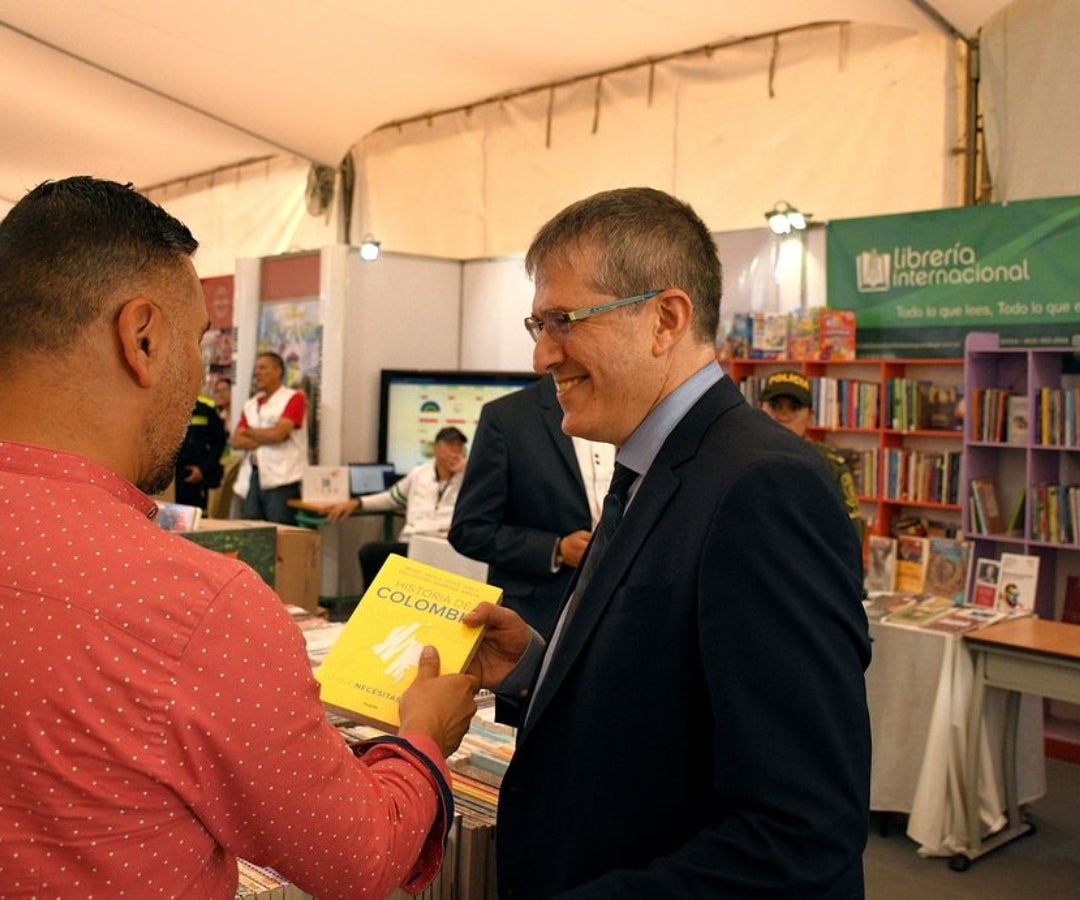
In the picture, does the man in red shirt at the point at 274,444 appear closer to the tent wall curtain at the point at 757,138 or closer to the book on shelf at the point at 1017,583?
the tent wall curtain at the point at 757,138

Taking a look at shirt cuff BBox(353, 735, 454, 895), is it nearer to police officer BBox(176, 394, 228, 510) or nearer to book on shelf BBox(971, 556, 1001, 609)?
book on shelf BBox(971, 556, 1001, 609)

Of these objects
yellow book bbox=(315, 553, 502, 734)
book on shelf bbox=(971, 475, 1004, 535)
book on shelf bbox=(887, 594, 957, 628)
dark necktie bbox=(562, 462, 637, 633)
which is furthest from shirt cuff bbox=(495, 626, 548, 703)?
book on shelf bbox=(971, 475, 1004, 535)

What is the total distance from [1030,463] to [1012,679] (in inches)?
89.5

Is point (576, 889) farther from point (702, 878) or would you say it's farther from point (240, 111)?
point (240, 111)

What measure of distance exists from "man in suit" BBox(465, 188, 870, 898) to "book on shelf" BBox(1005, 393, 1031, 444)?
203 inches

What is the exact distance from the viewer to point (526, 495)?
346 centimetres

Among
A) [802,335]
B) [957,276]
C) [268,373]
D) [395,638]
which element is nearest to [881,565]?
[957,276]

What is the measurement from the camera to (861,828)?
1.22m

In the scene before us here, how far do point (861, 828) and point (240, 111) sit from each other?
9.39 metres

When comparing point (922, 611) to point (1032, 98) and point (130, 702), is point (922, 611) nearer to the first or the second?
point (1032, 98)

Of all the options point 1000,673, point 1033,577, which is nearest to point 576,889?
point 1000,673

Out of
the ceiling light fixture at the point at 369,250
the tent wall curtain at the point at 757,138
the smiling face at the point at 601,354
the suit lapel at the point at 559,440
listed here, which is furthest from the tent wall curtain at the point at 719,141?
the smiling face at the point at 601,354

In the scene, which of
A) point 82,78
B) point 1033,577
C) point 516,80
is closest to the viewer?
point 1033,577

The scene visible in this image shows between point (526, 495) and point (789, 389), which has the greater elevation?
point (789, 389)
